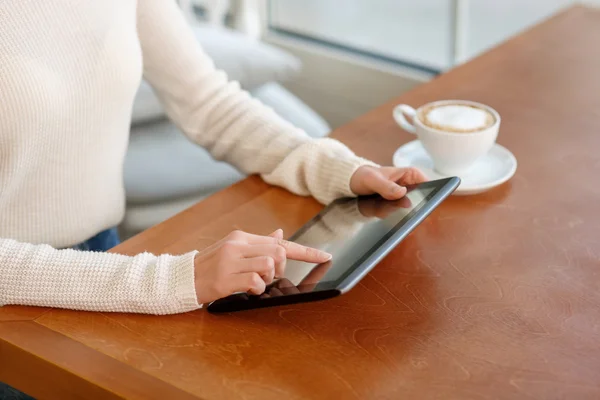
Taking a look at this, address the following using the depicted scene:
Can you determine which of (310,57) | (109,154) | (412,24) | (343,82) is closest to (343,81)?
(343,82)

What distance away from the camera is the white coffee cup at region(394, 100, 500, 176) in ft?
3.45

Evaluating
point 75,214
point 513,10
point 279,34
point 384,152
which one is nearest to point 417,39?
point 513,10

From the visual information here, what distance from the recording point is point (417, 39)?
2.64 meters

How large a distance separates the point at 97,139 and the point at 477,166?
1.72ft

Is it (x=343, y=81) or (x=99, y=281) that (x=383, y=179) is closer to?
(x=99, y=281)

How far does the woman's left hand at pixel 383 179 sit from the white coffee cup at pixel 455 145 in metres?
0.06

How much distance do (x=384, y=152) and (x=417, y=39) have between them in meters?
1.54

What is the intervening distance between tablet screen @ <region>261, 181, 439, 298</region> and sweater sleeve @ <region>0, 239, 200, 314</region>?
100 mm

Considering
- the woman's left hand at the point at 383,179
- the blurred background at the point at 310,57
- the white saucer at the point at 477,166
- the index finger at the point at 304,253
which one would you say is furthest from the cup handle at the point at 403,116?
the blurred background at the point at 310,57

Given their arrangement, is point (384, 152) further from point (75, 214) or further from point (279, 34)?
point (279, 34)

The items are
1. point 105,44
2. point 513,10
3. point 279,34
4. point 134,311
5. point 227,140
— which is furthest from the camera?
point 279,34

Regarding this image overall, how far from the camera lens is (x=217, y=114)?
1.25 m

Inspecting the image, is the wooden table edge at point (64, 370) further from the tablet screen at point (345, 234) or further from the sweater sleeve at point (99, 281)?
the tablet screen at point (345, 234)

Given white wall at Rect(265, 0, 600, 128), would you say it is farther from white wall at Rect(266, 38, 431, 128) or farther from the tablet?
the tablet
